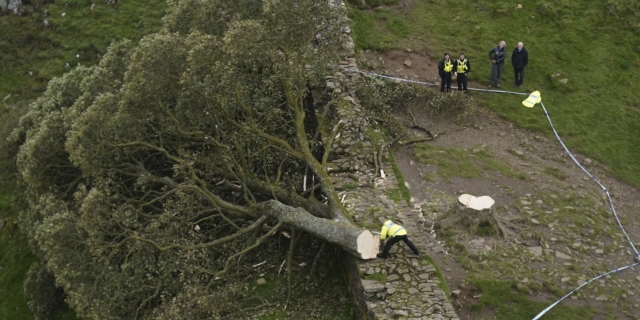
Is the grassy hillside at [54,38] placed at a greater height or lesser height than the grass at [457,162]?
greater

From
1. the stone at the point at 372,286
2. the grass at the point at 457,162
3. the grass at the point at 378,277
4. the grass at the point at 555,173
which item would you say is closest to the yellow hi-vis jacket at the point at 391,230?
the grass at the point at 378,277

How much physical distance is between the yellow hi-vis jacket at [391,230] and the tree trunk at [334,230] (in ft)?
0.72

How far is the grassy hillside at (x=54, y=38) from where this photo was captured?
121ft

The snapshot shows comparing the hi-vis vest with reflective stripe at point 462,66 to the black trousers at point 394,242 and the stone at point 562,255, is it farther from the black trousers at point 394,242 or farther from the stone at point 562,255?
the black trousers at point 394,242

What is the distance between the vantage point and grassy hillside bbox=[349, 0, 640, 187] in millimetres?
23984

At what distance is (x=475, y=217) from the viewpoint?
61.0ft

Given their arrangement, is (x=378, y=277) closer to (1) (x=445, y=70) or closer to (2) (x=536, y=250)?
(2) (x=536, y=250)

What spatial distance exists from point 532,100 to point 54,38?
30739 millimetres

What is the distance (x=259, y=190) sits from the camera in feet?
66.0

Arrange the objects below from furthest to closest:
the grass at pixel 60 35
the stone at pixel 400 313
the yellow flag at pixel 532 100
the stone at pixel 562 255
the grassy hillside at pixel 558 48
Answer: the grass at pixel 60 35 → the yellow flag at pixel 532 100 → the grassy hillside at pixel 558 48 → the stone at pixel 562 255 → the stone at pixel 400 313

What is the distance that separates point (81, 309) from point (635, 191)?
1917cm

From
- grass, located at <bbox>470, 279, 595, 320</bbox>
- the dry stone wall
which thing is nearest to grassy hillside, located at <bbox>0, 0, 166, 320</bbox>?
the dry stone wall

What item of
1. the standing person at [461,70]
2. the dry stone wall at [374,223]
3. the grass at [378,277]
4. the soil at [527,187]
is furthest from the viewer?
the standing person at [461,70]

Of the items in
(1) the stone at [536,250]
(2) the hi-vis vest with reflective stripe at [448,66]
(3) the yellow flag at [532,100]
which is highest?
(2) the hi-vis vest with reflective stripe at [448,66]
